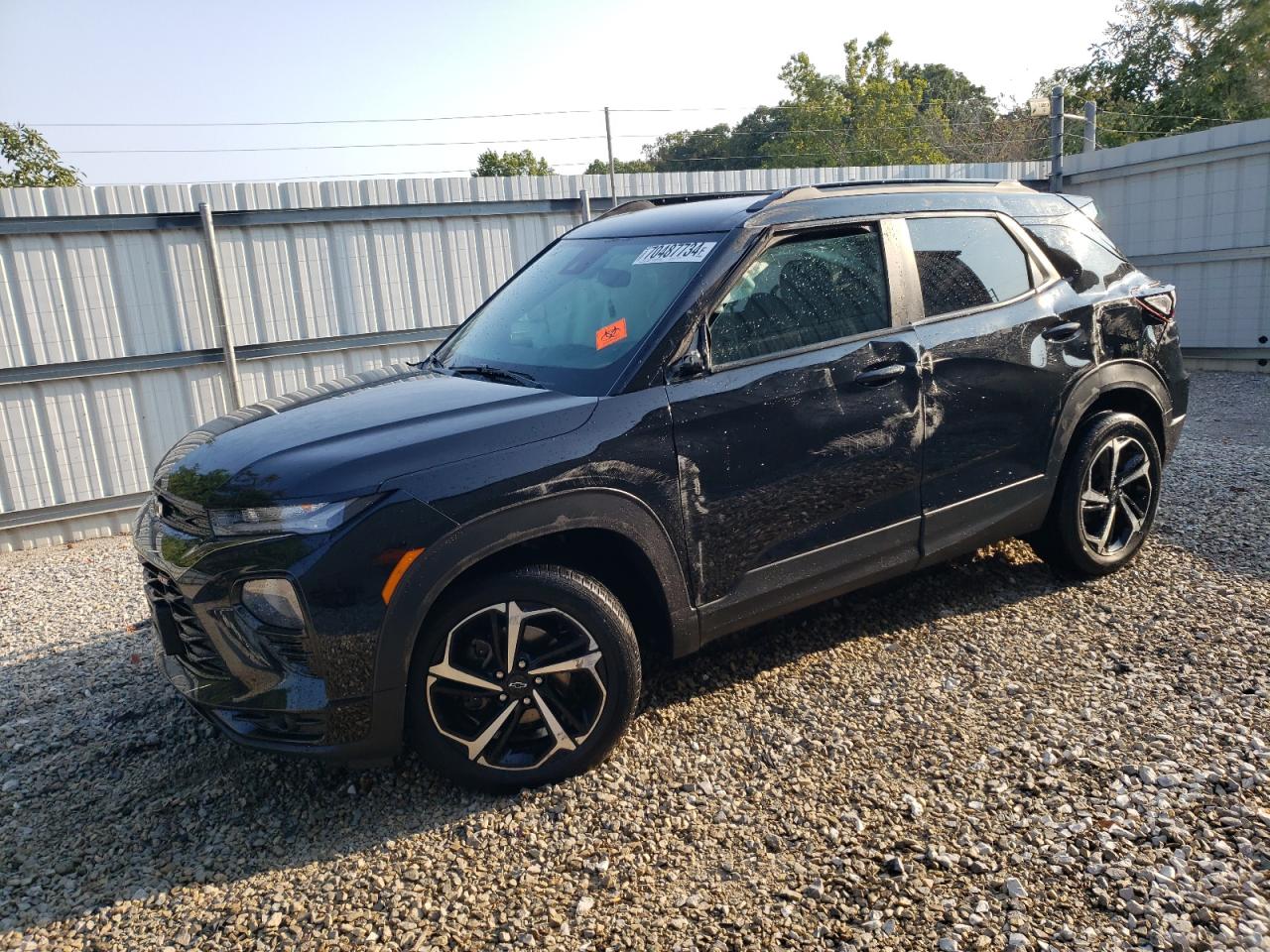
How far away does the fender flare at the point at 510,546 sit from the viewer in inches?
112

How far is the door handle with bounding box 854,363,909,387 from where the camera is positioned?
372cm

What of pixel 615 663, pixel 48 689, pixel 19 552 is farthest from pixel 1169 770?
pixel 19 552

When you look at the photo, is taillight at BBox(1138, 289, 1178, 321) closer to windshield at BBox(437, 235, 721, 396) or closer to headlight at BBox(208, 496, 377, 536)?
windshield at BBox(437, 235, 721, 396)

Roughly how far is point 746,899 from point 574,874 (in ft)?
1.72

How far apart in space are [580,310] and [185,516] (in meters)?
1.68

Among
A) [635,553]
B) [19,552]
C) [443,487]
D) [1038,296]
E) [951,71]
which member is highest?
[951,71]

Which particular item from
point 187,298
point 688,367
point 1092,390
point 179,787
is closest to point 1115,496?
point 1092,390

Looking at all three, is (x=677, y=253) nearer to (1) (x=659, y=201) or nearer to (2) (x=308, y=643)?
(1) (x=659, y=201)

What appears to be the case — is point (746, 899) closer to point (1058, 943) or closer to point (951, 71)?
point (1058, 943)

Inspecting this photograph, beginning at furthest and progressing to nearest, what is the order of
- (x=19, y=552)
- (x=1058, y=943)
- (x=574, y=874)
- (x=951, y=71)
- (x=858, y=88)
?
(x=951, y=71), (x=858, y=88), (x=19, y=552), (x=574, y=874), (x=1058, y=943)

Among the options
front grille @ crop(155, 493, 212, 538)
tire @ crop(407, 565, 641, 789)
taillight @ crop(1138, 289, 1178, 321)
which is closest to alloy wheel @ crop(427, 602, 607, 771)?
tire @ crop(407, 565, 641, 789)

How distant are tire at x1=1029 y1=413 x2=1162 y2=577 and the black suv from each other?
0.06ft

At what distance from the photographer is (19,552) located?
7.60m

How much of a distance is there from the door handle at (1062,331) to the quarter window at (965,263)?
224mm
